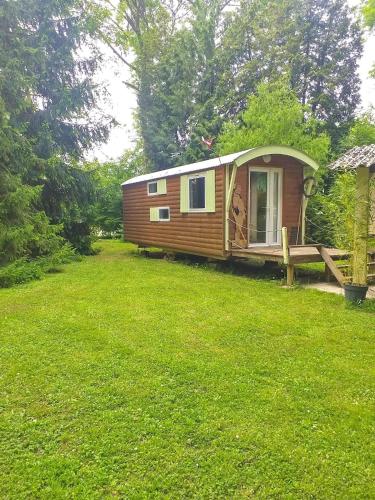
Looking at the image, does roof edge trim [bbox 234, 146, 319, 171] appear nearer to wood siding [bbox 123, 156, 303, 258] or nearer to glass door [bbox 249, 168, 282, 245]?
wood siding [bbox 123, 156, 303, 258]

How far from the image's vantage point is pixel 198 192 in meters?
8.37

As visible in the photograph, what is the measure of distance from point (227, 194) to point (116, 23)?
18.6 meters

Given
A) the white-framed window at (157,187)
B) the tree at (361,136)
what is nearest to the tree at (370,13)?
the tree at (361,136)

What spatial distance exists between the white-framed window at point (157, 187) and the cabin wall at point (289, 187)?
2.80 m

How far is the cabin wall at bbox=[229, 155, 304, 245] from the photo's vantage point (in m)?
7.80

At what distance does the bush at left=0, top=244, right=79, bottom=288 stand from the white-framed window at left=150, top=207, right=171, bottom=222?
280cm

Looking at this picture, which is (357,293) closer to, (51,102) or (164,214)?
(164,214)

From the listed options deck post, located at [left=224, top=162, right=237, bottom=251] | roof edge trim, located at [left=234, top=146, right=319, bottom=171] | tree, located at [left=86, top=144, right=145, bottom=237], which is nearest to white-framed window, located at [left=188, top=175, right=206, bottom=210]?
deck post, located at [left=224, top=162, right=237, bottom=251]

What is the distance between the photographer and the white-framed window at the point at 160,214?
32.6 feet

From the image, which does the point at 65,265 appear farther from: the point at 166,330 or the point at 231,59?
the point at 231,59

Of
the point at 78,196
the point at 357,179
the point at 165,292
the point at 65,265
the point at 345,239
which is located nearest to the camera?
the point at 357,179

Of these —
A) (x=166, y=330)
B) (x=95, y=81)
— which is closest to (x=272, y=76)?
(x=95, y=81)

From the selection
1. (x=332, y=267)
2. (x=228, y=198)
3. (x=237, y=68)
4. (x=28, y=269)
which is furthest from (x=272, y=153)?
(x=237, y=68)

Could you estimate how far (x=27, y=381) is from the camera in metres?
2.83
